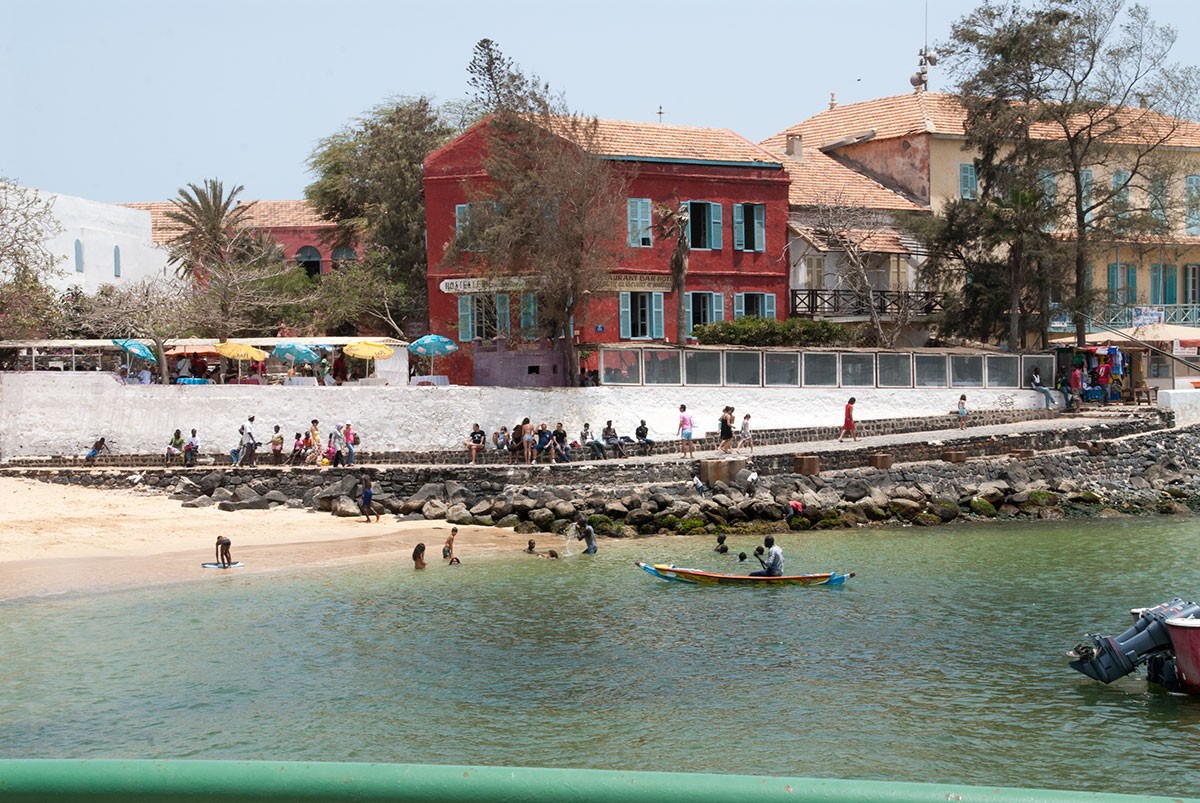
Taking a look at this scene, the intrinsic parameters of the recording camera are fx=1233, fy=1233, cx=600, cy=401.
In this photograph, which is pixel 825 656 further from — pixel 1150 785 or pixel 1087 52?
pixel 1087 52

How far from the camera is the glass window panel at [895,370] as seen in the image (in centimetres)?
4041

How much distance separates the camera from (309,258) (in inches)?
2657

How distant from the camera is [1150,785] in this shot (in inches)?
516

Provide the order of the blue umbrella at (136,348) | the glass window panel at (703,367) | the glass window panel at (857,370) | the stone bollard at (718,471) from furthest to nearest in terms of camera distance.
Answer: the glass window panel at (857,370) → the blue umbrella at (136,348) → the glass window panel at (703,367) → the stone bollard at (718,471)

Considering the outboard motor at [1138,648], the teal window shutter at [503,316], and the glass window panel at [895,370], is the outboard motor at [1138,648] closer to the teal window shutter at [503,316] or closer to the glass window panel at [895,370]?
the glass window panel at [895,370]

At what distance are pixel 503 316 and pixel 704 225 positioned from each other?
8407 mm

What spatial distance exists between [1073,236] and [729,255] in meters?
12.7

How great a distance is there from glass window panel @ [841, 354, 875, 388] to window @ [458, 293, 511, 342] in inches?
438

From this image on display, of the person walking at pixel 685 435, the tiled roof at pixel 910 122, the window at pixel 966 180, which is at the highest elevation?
the tiled roof at pixel 910 122

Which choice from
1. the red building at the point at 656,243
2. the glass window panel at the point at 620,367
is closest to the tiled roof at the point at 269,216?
the red building at the point at 656,243

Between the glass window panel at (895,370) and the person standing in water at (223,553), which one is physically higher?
the glass window panel at (895,370)

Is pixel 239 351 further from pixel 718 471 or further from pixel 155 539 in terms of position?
pixel 718 471

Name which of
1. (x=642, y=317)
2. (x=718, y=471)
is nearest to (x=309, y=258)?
(x=642, y=317)

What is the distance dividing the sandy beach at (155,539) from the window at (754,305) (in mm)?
16494
